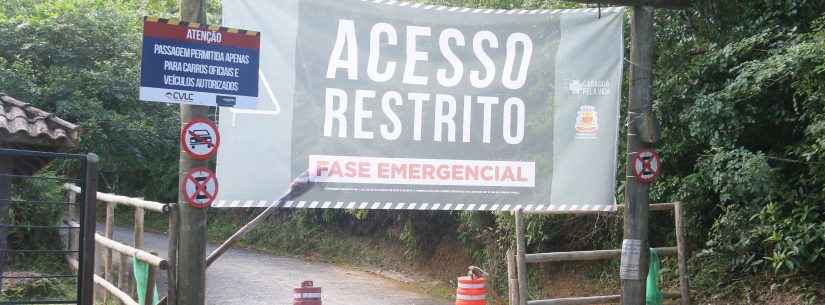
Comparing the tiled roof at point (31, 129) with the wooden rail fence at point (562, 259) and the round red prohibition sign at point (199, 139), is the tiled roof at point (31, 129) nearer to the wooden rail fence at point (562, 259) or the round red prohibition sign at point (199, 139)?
the round red prohibition sign at point (199, 139)

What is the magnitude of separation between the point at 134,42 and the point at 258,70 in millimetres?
13405

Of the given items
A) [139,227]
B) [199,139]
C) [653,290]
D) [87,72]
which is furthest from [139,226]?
[87,72]

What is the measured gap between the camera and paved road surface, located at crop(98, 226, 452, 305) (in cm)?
1278

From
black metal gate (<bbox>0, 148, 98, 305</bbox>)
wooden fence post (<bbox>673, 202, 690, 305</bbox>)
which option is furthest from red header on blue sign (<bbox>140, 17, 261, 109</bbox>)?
wooden fence post (<bbox>673, 202, 690, 305</bbox>)

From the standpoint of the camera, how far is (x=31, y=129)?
766cm

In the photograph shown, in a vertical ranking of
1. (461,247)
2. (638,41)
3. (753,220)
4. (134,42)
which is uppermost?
(134,42)

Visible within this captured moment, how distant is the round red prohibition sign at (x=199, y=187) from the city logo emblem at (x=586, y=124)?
3646mm

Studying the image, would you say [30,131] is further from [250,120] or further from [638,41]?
[638,41]

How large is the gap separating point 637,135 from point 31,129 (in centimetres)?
575

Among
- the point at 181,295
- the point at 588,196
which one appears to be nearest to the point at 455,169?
the point at 588,196

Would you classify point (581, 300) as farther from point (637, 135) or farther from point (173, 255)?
point (173, 255)

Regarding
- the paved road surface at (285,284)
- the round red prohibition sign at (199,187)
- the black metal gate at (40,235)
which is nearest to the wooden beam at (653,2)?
the round red prohibition sign at (199,187)

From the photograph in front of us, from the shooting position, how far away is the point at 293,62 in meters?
7.08

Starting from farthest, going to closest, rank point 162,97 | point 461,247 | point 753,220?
point 461,247 < point 753,220 < point 162,97
